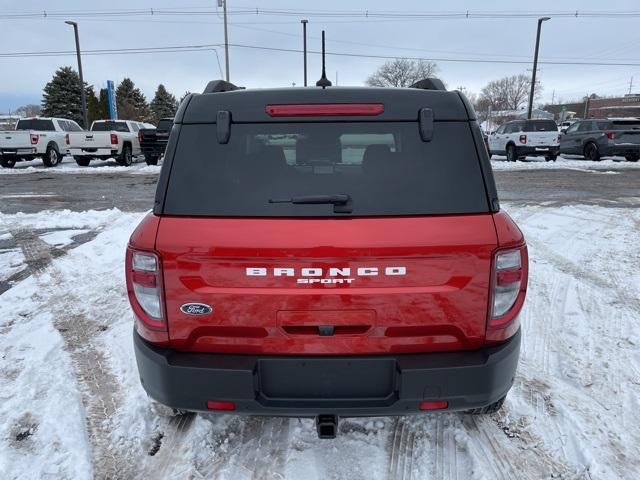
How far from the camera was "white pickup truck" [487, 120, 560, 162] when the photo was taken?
19578 millimetres

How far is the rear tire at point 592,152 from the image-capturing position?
65.1 ft

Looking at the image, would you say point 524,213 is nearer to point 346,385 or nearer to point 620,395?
point 620,395

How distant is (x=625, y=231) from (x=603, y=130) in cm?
1432

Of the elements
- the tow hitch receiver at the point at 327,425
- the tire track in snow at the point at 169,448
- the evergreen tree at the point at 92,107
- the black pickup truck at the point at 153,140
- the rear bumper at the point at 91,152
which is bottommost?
the tire track in snow at the point at 169,448

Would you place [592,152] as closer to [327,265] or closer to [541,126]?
[541,126]

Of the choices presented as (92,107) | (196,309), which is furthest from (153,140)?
(92,107)

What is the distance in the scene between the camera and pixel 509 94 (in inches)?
3861

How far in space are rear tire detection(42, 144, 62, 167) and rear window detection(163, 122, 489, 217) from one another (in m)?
20.6

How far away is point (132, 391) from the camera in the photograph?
308cm

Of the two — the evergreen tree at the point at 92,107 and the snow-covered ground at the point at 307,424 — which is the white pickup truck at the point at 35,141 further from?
the evergreen tree at the point at 92,107

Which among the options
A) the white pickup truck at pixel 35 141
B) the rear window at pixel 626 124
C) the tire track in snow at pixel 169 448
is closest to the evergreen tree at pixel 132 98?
the white pickup truck at pixel 35 141

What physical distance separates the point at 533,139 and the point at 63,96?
179 feet

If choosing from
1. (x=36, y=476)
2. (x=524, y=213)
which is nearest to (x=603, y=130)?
(x=524, y=213)

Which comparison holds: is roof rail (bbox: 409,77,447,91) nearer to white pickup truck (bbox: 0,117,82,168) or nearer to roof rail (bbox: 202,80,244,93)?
roof rail (bbox: 202,80,244,93)
